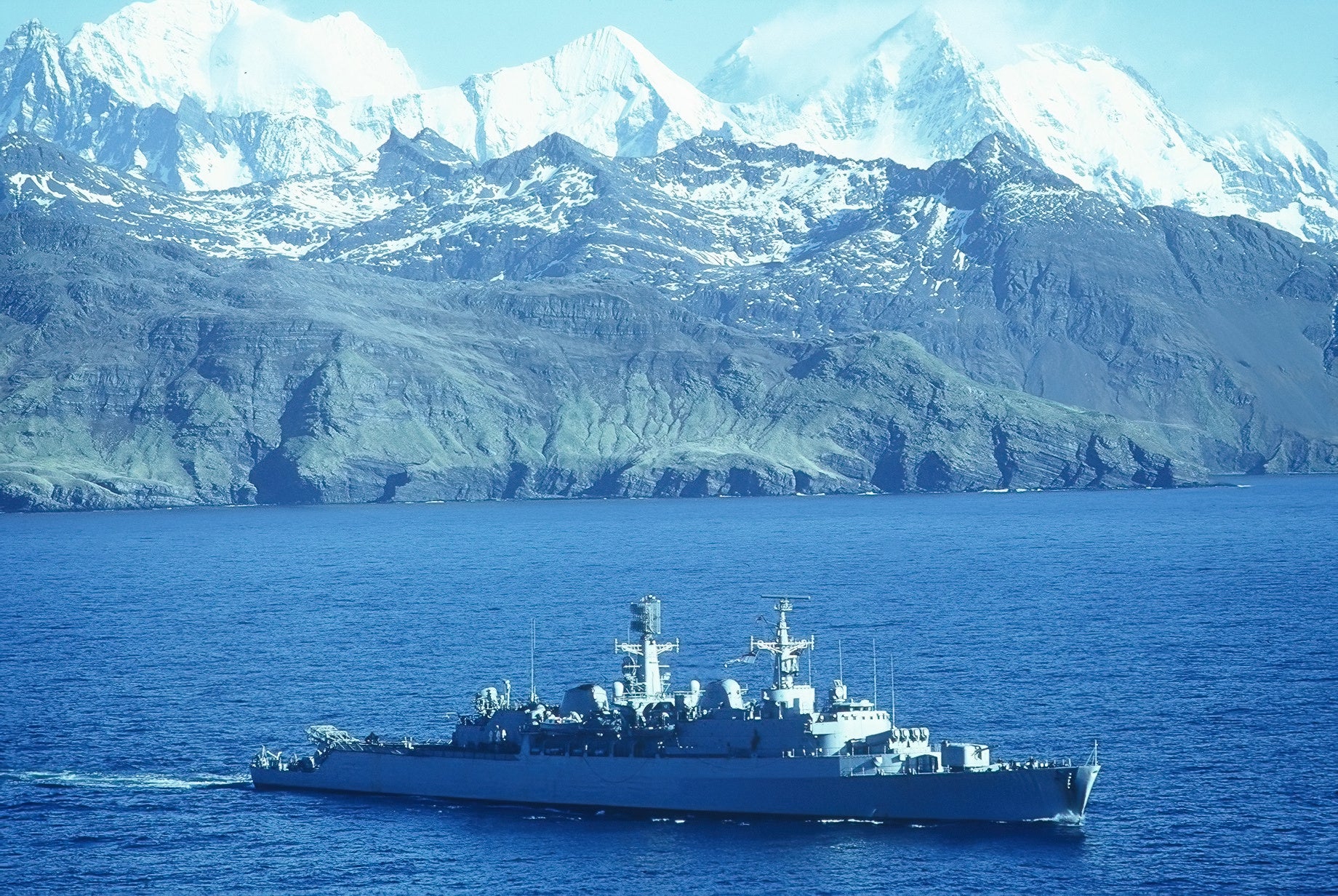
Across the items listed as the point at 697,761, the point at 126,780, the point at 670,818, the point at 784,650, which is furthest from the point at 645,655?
the point at 126,780

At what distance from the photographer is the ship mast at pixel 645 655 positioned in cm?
12656

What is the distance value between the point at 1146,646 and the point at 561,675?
53.7 m

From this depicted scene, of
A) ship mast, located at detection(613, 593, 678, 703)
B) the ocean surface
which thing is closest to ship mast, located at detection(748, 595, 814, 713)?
the ocean surface

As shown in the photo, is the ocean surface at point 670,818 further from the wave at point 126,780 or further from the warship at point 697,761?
the warship at point 697,761

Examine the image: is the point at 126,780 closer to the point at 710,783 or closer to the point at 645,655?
the point at 645,655

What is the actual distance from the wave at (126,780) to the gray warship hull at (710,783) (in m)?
3.32

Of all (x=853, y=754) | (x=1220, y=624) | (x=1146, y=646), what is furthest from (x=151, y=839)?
(x=1220, y=624)

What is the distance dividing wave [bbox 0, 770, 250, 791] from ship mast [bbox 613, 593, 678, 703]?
83.6 ft

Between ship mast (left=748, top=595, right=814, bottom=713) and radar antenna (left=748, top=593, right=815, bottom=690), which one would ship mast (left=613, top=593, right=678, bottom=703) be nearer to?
ship mast (left=748, top=595, right=814, bottom=713)

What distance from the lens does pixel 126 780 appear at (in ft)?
425

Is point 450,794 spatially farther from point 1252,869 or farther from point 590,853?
point 1252,869

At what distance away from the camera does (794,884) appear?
104 metres

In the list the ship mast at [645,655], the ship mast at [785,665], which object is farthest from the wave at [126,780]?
the ship mast at [785,665]

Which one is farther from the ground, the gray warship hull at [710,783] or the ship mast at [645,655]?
the ship mast at [645,655]
